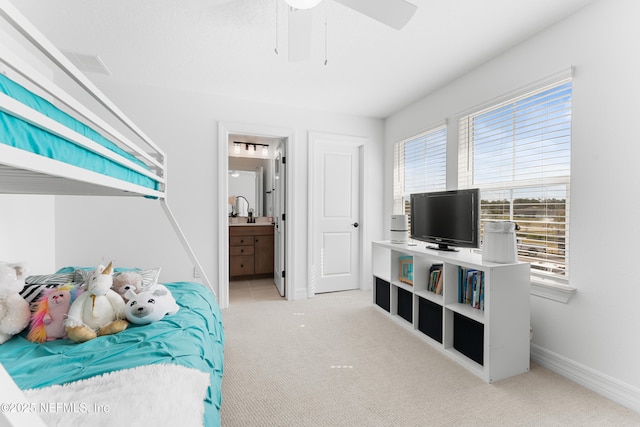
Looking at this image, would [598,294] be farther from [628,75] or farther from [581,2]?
[581,2]

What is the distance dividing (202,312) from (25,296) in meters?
0.92

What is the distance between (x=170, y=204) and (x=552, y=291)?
352 centimetres

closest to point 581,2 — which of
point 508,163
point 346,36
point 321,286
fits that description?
point 508,163

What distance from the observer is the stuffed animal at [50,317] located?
1.42 m

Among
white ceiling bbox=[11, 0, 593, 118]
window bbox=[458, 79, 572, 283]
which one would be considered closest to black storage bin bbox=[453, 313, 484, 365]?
window bbox=[458, 79, 572, 283]

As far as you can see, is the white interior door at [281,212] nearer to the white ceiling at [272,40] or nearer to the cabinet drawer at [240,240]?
the cabinet drawer at [240,240]

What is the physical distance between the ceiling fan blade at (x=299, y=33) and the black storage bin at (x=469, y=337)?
7.38 feet

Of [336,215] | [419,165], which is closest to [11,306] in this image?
[336,215]

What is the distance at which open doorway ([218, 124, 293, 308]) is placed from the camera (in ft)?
10.9

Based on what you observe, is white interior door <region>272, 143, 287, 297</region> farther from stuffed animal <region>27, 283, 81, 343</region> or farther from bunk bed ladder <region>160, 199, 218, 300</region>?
stuffed animal <region>27, 283, 81, 343</region>

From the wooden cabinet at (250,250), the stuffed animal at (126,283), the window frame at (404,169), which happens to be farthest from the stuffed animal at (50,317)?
the window frame at (404,169)

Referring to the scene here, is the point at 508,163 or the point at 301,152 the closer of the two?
the point at 508,163

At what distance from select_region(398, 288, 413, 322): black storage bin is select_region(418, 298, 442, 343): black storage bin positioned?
15 cm

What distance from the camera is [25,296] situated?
159 cm
